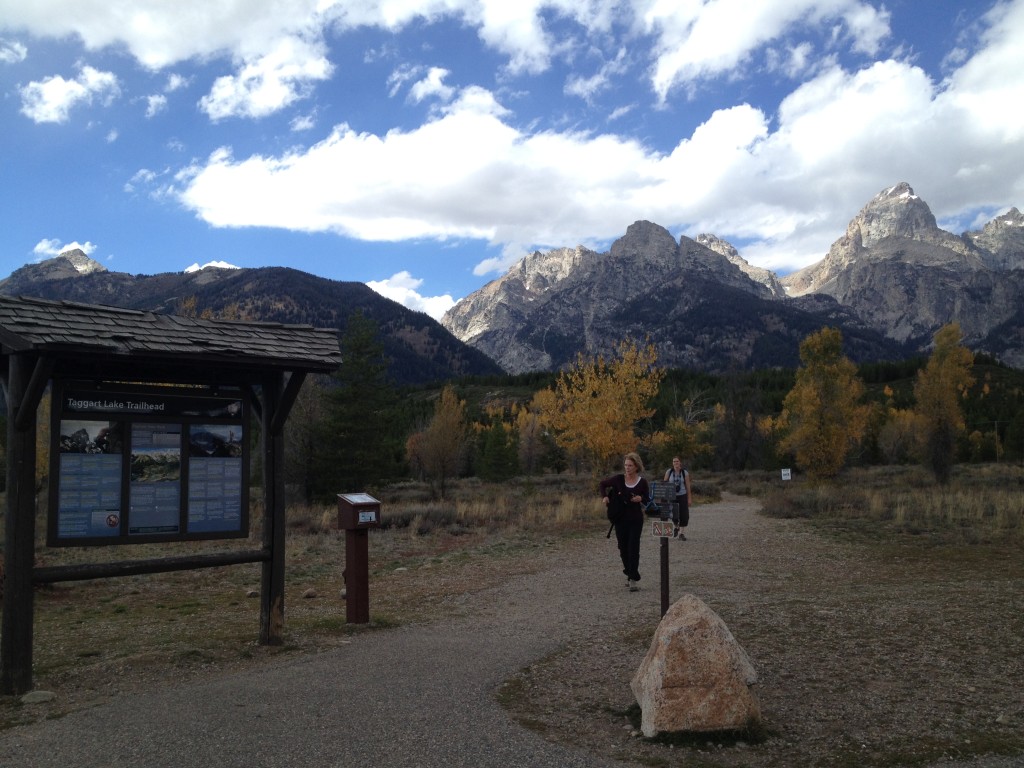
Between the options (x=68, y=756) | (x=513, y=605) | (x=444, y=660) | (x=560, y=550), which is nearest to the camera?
(x=68, y=756)

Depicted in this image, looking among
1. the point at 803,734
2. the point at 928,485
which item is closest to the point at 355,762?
the point at 803,734

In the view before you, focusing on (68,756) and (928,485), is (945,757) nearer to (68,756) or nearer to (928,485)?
(68,756)

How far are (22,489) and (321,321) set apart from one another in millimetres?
192983

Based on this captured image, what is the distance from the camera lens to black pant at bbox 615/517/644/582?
1003 cm

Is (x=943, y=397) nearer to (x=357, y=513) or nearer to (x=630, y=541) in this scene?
(x=630, y=541)

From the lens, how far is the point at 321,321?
633 feet

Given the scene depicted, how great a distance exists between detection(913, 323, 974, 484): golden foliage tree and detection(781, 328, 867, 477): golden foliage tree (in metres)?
3.87

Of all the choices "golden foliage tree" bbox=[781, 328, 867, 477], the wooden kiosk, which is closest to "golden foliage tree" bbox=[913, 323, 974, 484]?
"golden foliage tree" bbox=[781, 328, 867, 477]

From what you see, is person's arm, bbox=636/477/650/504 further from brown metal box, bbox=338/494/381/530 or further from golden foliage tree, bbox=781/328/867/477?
golden foliage tree, bbox=781/328/867/477

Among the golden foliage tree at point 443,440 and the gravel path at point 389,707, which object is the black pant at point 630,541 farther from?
the golden foliage tree at point 443,440

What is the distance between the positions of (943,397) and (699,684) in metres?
38.8

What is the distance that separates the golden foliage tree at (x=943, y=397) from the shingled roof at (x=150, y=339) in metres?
37.3

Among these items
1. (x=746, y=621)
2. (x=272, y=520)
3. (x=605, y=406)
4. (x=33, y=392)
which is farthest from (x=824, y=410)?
(x=33, y=392)

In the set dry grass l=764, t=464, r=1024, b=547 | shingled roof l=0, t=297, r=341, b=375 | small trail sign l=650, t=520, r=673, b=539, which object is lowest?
dry grass l=764, t=464, r=1024, b=547
